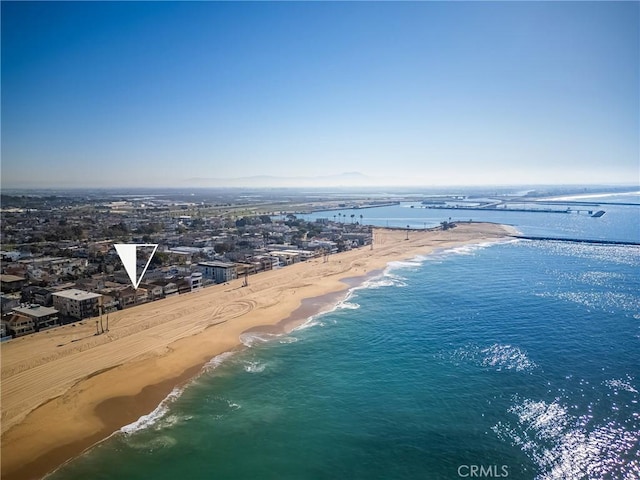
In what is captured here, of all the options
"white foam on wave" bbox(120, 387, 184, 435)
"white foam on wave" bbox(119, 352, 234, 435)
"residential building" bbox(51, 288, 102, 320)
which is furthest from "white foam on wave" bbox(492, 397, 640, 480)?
"residential building" bbox(51, 288, 102, 320)

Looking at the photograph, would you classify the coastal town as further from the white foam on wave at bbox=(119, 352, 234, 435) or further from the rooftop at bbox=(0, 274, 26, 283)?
the white foam on wave at bbox=(119, 352, 234, 435)

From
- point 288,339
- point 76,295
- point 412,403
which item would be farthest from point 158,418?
point 76,295

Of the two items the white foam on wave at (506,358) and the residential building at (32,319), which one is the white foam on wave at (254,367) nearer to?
the white foam on wave at (506,358)

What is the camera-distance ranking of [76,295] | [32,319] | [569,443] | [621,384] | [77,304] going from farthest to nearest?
[76,295] → [77,304] → [32,319] → [621,384] → [569,443]

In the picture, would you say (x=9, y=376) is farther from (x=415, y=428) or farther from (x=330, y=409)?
(x=415, y=428)

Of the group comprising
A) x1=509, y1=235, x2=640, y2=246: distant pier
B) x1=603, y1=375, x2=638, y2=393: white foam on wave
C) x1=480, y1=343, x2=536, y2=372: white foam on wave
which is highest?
x1=509, y1=235, x2=640, y2=246: distant pier

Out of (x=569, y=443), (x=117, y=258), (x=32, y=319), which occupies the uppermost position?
(x=117, y=258)

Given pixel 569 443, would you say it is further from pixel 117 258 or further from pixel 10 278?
pixel 117 258
